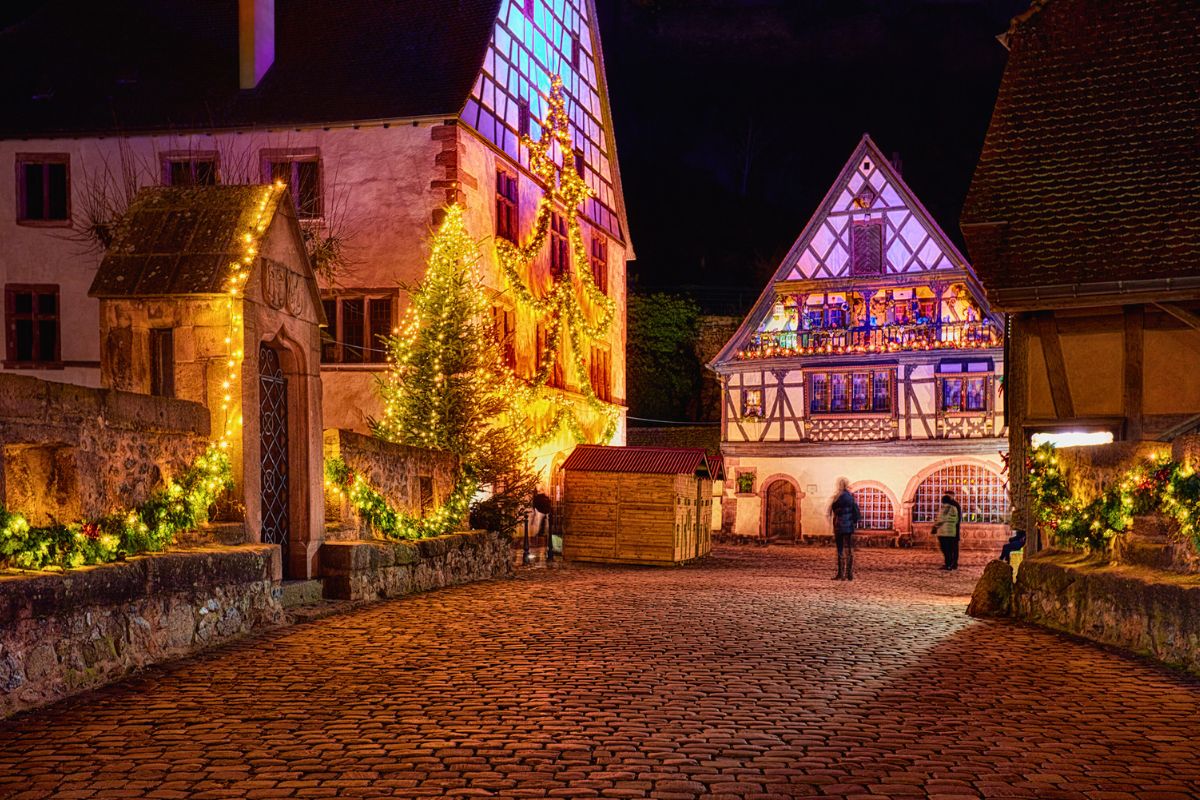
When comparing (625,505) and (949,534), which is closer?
(625,505)

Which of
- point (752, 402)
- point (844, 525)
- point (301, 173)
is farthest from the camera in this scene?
point (752, 402)

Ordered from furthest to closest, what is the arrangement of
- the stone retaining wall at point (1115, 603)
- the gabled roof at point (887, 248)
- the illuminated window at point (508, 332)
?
the gabled roof at point (887, 248)
the illuminated window at point (508, 332)
the stone retaining wall at point (1115, 603)

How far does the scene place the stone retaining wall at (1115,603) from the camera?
31.0ft

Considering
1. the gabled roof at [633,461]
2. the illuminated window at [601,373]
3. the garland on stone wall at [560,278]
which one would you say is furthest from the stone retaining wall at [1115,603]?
the illuminated window at [601,373]

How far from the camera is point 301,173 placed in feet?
80.9

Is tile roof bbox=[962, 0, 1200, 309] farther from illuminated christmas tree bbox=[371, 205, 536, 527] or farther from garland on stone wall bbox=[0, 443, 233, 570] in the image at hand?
garland on stone wall bbox=[0, 443, 233, 570]

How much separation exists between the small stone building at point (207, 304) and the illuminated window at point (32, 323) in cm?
1466

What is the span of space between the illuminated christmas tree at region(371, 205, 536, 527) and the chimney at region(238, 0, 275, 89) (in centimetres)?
732

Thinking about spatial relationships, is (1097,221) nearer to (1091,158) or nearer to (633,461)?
(1091,158)

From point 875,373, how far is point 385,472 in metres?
21.2

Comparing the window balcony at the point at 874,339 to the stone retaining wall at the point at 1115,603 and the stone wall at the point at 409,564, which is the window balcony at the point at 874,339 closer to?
the stone wall at the point at 409,564

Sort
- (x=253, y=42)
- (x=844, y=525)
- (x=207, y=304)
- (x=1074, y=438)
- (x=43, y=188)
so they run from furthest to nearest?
(x=253, y=42)
(x=43, y=188)
(x=844, y=525)
(x=1074, y=438)
(x=207, y=304)

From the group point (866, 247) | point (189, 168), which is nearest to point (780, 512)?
point (866, 247)

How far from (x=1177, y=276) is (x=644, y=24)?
66.7 metres
